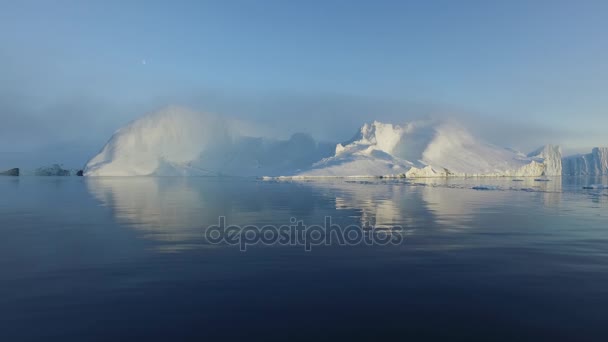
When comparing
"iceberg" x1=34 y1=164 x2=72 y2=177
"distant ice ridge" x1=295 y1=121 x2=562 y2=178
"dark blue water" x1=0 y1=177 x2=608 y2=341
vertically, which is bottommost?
"dark blue water" x1=0 y1=177 x2=608 y2=341

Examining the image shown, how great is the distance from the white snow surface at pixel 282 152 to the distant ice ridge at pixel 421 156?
0.23 meters

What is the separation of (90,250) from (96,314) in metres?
4.87

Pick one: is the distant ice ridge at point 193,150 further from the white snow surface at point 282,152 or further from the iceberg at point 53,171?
the iceberg at point 53,171

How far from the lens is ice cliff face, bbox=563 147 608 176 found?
164750 millimetres

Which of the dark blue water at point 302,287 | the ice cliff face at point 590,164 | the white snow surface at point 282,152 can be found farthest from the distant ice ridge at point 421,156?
the ice cliff face at point 590,164

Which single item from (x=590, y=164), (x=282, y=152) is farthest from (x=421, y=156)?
(x=590, y=164)

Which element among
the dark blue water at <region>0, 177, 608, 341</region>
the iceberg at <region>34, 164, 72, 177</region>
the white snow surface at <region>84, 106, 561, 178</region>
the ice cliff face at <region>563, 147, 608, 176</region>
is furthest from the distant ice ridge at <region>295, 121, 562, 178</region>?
the ice cliff face at <region>563, 147, 608, 176</region>

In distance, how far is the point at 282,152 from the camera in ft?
360

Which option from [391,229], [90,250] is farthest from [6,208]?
[391,229]

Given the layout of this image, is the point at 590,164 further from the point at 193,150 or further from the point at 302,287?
the point at 302,287

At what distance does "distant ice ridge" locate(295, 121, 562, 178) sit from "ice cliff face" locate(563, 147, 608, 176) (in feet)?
259

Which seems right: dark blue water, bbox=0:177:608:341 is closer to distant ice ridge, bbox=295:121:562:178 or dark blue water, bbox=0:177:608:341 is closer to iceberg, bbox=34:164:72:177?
distant ice ridge, bbox=295:121:562:178

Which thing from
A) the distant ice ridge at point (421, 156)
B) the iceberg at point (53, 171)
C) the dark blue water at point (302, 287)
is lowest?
the dark blue water at point (302, 287)

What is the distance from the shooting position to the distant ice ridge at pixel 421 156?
269 ft
